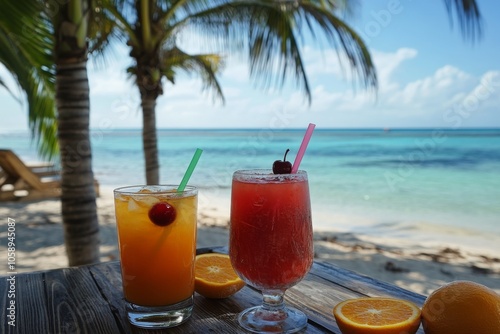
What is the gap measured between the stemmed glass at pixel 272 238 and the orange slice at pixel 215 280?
77 millimetres

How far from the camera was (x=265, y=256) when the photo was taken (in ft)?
3.07

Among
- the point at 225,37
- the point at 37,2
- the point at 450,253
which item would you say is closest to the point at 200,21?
the point at 225,37

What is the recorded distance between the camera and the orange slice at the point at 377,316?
0.80m

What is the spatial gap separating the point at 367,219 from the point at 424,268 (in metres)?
3.08

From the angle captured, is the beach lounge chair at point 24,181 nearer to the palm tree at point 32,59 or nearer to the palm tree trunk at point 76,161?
the palm tree at point 32,59

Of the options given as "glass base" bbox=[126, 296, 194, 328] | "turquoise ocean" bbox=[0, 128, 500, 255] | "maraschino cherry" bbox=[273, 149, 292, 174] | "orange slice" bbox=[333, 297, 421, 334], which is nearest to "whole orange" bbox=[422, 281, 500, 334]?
"orange slice" bbox=[333, 297, 421, 334]

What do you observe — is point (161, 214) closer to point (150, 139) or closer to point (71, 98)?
point (71, 98)

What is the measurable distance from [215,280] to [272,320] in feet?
0.66

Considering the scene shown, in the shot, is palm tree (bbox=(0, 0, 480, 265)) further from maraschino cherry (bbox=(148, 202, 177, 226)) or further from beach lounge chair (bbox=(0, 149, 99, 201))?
beach lounge chair (bbox=(0, 149, 99, 201))

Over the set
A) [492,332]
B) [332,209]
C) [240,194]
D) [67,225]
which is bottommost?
[332,209]

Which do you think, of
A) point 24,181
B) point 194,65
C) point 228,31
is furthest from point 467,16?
point 24,181

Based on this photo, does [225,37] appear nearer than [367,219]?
Yes

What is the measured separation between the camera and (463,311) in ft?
2.51

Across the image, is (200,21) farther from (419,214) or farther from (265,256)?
(419,214)
